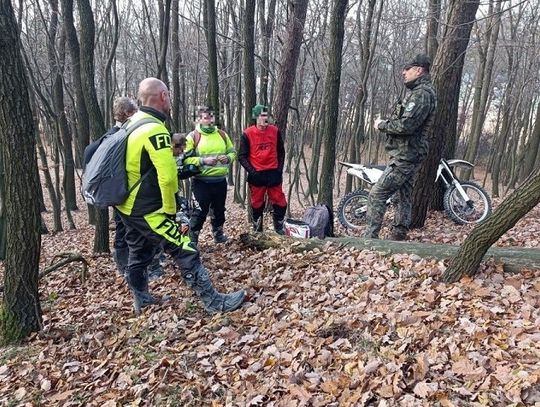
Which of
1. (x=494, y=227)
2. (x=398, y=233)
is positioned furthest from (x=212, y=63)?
(x=494, y=227)

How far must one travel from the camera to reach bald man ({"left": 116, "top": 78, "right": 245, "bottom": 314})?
386cm

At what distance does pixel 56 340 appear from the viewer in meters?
4.26

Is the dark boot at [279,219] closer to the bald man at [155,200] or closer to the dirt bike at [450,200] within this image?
the dirt bike at [450,200]

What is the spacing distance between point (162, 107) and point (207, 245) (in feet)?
9.86

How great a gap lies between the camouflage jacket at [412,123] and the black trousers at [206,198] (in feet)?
7.99

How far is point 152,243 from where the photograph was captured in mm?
4258

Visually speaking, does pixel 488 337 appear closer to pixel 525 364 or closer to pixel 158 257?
pixel 525 364

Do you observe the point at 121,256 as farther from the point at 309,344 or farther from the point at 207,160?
the point at 309,344

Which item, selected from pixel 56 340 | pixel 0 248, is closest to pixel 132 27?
pixel 0 248

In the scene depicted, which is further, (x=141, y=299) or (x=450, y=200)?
(x=450, y=200)

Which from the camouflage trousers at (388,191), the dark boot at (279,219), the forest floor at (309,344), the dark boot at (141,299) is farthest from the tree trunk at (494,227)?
the dark boot at (279,219)

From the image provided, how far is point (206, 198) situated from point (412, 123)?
3.01 m

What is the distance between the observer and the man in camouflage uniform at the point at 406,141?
17.6ft

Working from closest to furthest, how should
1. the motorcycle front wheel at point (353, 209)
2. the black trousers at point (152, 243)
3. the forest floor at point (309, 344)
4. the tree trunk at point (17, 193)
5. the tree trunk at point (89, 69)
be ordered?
1. the forest floor at point (309, 344)
2. the tree trunk at point (17, 193)
3. the black trousers at point (152, 243)
4. the tree trunk at point (89, 69)
5. the motorcycle front wheel at point (353, 209)
